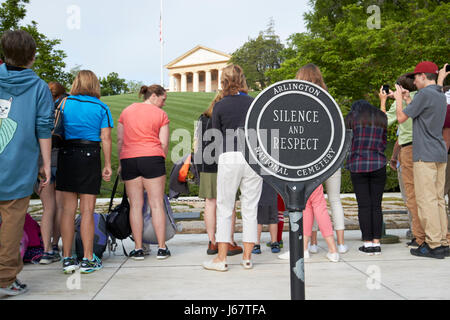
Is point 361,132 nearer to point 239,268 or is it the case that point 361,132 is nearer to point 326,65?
point 239,268

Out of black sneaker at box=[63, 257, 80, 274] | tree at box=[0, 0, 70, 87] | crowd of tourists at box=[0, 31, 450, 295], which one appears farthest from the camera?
tree at box=[0, 0, 70, 87]

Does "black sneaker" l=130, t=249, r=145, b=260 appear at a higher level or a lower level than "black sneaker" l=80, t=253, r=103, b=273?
lower

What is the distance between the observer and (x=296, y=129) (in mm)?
1907

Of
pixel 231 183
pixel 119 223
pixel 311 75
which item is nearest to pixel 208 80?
pixel 119 223

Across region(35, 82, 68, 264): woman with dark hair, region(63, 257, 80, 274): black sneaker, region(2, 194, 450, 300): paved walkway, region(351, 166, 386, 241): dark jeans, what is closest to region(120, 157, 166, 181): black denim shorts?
region(35, 82, 68, 264): woman with dark hair

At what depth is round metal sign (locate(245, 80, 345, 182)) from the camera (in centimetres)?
188

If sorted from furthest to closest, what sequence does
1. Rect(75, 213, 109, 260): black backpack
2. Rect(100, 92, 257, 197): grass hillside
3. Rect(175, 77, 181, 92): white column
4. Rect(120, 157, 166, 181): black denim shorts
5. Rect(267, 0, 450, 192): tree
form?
Rect(175, 77, 181, 92): white column → Rect(100, 92, 257, 197): grass hillside → Rect(267, 0, 450, 192): tree → Rect(120, 157, 166, 181): black denim shorts → Rect(75, 213, 109, 260): black backpack

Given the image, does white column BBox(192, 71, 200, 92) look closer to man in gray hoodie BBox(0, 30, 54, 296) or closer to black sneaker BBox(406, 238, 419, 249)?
black sneaker BBox(406, 238, 419, 249)

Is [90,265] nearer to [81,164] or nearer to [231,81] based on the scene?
[81,164]

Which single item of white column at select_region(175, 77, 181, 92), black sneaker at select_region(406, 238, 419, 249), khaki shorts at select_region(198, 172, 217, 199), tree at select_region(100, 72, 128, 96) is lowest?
black sneaker at select_region(406, 238, 419, 249)

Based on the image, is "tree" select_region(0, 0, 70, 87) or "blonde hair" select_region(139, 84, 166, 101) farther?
"tree" select_region(0, 0, 70, 87)

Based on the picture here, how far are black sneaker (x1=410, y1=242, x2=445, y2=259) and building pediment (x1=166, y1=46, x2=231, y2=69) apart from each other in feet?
288
